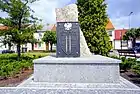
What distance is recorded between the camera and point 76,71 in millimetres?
9516

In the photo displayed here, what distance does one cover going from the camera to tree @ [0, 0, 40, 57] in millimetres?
19203

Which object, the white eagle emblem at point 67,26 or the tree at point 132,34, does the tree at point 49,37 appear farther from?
the white eagle emblem at point 67,26

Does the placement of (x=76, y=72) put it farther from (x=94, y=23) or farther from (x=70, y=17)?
(x=94, y=23)

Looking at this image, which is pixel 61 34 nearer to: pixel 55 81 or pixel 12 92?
pixel 55 81

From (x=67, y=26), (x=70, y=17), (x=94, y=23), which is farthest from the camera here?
(x=94, y=23)

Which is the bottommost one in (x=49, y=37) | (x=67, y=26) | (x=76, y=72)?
(x=76, y=72)

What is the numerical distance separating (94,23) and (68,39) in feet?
49.1

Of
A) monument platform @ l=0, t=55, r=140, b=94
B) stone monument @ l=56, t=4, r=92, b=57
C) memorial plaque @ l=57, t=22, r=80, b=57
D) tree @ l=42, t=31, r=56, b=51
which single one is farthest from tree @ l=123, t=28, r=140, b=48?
monument platform @ l=0, t=55, r=140, b=94

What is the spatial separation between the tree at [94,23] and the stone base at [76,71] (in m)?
15.7

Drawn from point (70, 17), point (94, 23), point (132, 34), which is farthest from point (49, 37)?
point (70, 17)

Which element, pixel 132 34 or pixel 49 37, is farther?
pixel 132 34

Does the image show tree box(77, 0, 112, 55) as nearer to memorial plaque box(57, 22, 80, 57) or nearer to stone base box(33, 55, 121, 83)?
memorial plaque box(57, 22, 80, 57)

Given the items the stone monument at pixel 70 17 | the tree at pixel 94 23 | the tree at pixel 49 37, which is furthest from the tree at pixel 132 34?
the stone monument at pixel 70 17

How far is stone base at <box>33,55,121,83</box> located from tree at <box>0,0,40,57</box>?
32.6 ft
